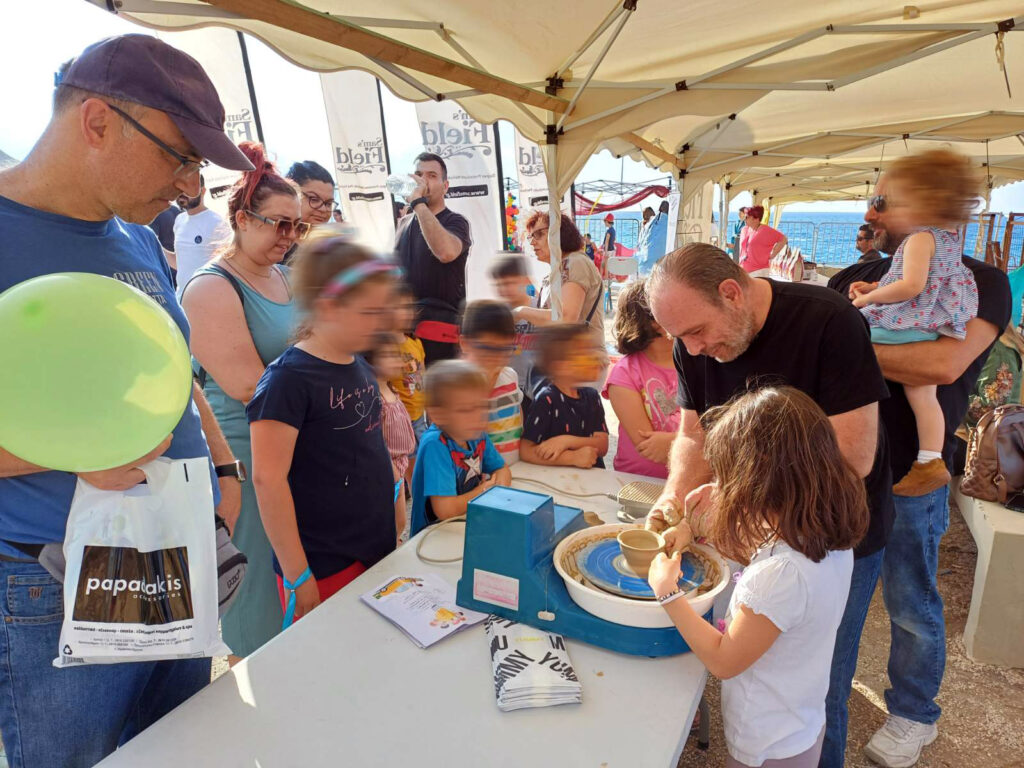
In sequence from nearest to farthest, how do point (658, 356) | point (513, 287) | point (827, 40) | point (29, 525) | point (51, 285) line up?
point (51, 285), point (29, 525), point (658, 356), point (827, 40), point (513, 287)

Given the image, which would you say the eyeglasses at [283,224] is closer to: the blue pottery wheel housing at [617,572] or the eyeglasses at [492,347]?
the eyeglasses at [492,347]

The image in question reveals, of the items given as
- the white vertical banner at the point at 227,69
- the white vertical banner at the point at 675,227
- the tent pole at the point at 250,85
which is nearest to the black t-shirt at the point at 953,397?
the white vertical banner at the point at 675,227

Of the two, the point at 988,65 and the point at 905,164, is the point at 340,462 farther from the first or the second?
the point at 988,65

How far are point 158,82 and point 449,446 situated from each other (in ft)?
3.71

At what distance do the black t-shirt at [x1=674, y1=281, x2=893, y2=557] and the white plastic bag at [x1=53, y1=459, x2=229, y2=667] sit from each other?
1.28 m

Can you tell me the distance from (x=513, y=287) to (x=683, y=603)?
9.60ft

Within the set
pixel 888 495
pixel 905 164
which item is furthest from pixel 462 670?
pixel 905 164

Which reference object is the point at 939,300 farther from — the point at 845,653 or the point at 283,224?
the point at 283,224

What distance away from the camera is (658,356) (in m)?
2.29

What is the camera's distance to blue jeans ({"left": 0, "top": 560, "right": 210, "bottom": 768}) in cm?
94

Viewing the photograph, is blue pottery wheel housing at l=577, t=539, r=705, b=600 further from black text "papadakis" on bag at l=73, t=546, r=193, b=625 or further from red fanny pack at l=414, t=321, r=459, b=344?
red fanny pack at l=414, t=321, r=459, b=344

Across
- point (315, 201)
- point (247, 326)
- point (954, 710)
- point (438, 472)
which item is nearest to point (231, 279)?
point (247, 326)

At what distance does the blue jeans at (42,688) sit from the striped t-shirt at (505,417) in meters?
1.39

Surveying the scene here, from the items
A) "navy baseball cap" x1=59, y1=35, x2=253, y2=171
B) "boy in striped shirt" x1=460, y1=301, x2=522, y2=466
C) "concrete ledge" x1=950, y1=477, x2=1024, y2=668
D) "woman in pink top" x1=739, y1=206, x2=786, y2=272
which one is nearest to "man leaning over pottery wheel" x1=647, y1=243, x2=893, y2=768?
"boy in striped shirt" x1=460, y1=301, x2=522, y2=466
